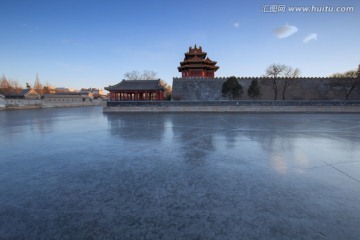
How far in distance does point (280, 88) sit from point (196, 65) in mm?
15801

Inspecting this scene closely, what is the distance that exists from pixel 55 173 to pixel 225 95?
1101 inches

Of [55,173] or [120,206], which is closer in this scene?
[120,206]

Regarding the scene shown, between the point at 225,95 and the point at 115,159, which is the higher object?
the point at 225,95

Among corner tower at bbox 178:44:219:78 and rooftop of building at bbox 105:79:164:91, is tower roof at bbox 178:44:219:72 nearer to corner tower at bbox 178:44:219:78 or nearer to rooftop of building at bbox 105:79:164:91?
corner tower at bbox 178:44:219:78

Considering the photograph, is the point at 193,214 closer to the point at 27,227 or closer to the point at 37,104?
the point at 27,227

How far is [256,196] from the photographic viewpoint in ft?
9.30

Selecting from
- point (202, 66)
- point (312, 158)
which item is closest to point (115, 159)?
point (312, 158)

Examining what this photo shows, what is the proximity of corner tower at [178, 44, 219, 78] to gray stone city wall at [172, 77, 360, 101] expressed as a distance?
3.26 meters

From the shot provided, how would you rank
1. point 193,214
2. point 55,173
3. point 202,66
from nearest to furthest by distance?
point 193,214 < point 55,173 < point 202,66

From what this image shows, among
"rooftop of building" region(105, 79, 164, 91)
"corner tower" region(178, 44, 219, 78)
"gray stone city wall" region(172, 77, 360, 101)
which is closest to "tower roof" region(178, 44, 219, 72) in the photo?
"corner tower" region(178, 44, 219, 78)

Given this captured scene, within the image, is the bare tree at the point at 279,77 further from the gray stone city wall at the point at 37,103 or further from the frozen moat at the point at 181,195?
the gray stone city wall at the point at 37,103

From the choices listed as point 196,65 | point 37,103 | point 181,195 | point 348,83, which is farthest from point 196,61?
point 37,103

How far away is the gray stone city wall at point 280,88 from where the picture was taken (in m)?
29.7

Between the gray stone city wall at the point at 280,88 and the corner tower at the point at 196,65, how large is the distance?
3.26 m
